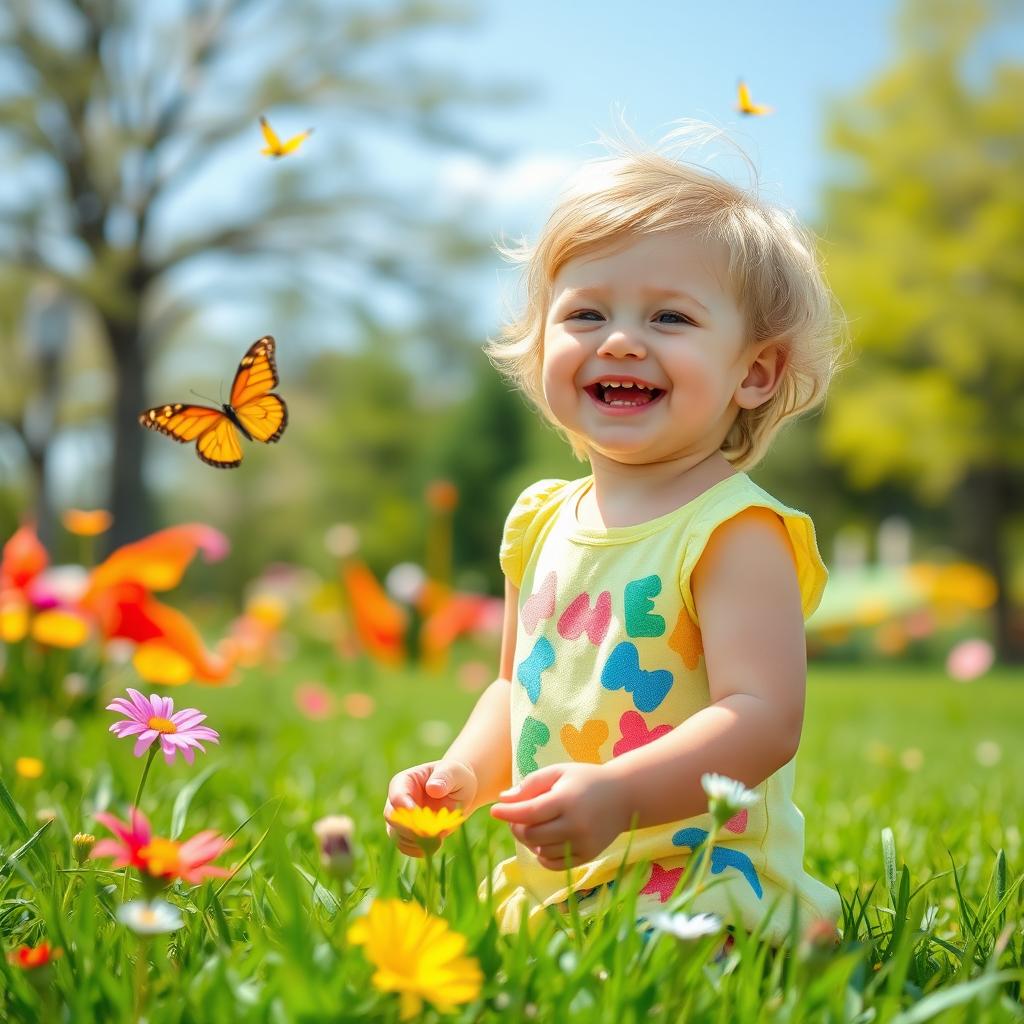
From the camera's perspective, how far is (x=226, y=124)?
1197cm

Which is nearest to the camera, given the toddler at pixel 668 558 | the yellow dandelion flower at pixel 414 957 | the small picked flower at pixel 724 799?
the yellow dandelion flower at pixel 414 957

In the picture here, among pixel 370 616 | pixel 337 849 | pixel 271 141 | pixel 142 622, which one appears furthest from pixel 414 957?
pixel 370 616

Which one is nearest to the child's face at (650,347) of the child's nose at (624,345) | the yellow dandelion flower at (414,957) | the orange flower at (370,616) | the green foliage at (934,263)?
the child's nose at (624,345)

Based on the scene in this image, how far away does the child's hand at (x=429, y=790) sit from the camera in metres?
1.26

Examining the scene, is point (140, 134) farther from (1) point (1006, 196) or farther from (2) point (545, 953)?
(2) point (545, 953)

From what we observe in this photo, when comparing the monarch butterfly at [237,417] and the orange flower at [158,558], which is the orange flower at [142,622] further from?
the monarch butterfly at [237,417]

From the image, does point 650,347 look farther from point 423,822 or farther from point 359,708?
point 359,708

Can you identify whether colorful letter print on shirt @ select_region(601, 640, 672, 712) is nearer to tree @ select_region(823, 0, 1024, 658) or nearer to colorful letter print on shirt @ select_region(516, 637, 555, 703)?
colorful letter print on shirt @ select_region(516, 637, 555, 703)

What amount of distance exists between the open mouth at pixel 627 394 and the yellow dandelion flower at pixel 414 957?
635 millimetres

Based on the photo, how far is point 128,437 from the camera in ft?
38.4

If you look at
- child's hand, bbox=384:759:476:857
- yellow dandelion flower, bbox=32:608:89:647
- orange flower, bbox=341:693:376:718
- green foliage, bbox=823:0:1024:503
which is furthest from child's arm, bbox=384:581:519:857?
green foliage, bbox=823:0:1024:503

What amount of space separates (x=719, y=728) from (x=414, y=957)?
407 millimetres

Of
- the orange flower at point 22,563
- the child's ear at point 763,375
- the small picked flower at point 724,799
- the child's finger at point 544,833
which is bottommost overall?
the orange flower at point 22,563

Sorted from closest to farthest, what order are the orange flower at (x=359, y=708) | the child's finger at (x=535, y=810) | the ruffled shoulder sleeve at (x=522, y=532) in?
1. the child's finger at (x=535, y=810)
2. the ruffled shoulder sleeve at (x=522, y=532)
3. the orange flower at (x=359, y=708)
